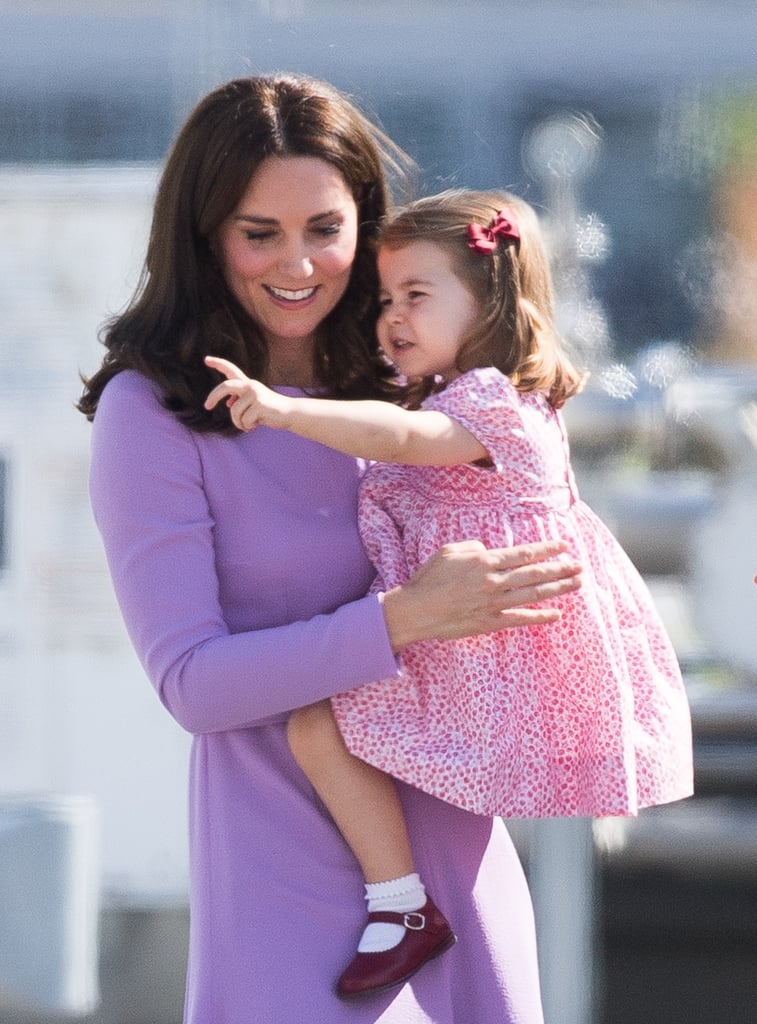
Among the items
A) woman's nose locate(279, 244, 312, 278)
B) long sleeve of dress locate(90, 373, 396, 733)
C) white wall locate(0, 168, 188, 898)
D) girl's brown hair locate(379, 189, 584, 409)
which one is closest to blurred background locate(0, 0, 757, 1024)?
white wall locate(0, 168, 188, 898)

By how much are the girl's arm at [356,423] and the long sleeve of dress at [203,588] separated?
80 mm

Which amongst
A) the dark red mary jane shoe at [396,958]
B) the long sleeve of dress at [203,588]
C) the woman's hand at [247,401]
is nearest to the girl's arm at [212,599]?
the long sleeve of dress at [203,588]

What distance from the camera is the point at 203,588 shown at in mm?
1601

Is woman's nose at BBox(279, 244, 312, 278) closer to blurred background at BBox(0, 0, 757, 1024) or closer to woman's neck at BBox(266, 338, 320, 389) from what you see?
woman's neck at BBox(266, 338, 320, 389)

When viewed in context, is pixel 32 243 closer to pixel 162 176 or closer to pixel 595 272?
pixel 595 272

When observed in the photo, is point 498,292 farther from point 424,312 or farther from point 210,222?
point 210,222

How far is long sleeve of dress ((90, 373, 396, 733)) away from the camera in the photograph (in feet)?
5.10

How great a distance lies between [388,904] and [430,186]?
5.02 ft

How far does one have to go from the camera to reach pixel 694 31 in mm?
2883

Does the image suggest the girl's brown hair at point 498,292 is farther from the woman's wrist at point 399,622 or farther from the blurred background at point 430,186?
the blurred background at point 430,186

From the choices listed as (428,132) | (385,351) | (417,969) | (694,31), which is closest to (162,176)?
(385,351)

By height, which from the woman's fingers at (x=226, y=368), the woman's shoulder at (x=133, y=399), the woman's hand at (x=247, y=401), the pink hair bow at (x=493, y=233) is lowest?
the woman's shoulder at (x=133, y=399)

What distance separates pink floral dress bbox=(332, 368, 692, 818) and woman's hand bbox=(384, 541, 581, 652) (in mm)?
64

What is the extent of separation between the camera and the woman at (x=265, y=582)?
62.1 inches
